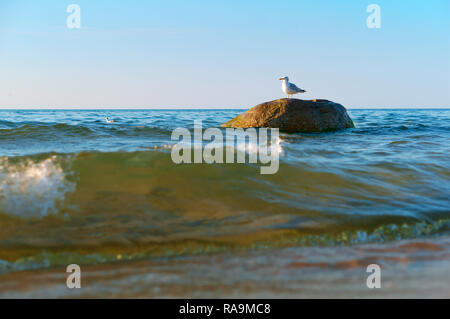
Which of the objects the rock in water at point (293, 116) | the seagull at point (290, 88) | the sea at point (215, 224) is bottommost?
the sea at point (215, 224)

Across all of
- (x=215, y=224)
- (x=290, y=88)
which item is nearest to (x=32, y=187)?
(x=215, y=224)

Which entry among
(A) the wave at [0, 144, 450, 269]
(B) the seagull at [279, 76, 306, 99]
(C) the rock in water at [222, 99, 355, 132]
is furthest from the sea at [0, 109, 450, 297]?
(B) the seagull at [279, 76, 306, 99]

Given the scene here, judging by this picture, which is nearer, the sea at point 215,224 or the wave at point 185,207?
the sea at point 215,224

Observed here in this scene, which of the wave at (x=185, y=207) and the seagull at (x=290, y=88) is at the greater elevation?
the seagull at (x=290, y=88)

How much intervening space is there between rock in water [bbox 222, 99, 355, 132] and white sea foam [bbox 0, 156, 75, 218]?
194 inches

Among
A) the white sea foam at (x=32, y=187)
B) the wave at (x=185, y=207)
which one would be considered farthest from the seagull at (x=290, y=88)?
the white sea foam at (x=32, y=187)

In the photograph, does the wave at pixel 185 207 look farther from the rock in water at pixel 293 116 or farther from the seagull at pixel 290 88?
the seagull at pixel 290 88

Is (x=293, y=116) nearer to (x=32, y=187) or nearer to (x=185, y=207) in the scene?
(x=185, y=207)

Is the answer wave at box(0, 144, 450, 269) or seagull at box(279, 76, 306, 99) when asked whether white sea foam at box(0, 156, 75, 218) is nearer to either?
wave at box(0, 144, 450, 269)

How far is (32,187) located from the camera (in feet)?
9.43

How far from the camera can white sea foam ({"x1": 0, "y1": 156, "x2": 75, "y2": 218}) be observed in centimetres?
257

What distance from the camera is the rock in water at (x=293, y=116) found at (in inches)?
291

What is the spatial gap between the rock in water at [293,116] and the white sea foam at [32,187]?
4.92 metres
